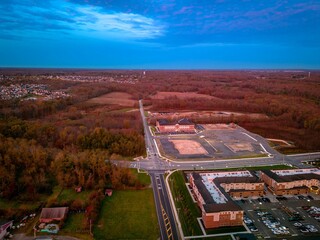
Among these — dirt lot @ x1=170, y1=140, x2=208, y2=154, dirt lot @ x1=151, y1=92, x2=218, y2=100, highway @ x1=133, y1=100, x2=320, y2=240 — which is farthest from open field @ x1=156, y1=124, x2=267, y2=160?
dirt lot @ x1=151, y1=92, x2=218, y2=100

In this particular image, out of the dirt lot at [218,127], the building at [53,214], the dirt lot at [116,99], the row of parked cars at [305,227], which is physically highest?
the dirt lot at [116,99]

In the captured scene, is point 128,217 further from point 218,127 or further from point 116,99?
point 116,99

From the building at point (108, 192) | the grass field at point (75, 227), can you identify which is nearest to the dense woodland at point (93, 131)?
the building at point (108, 192)

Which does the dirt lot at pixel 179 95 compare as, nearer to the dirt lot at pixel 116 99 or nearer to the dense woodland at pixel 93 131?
the dense woodland at pixel 93 131

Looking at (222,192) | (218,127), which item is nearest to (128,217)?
(222,192)

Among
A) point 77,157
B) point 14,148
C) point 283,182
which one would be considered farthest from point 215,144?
point 14,148

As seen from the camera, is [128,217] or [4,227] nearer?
[4,227]
